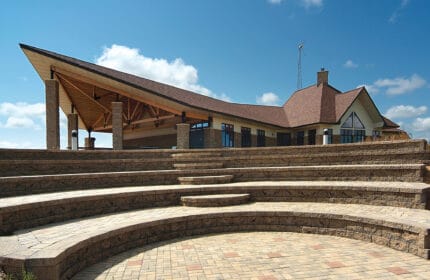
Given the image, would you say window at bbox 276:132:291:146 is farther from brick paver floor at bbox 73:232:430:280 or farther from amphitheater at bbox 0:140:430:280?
brick paver floor at bbox 73:232:430:280

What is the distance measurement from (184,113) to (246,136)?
6432mm

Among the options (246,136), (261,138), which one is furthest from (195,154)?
(261,138)

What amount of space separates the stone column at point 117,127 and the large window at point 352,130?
18529 mm

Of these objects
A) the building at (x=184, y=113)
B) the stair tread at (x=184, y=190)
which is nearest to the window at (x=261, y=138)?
the building at (x=184, y=113)

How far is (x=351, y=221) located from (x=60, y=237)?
639 cm

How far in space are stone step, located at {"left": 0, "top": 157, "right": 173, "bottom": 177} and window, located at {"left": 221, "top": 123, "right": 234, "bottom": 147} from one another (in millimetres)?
7882

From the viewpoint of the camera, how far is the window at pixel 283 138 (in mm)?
23469

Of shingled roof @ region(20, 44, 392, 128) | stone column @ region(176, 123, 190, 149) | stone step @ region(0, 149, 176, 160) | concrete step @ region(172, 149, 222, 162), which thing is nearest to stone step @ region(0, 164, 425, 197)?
concrete step @ region(172, 149, 222, 162)

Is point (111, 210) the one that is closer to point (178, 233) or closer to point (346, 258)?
point (178, 233)

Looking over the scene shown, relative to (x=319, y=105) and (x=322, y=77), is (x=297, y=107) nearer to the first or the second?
(x=319, y=105)

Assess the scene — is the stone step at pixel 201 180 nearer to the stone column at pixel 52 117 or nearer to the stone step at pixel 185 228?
the stone step at pixel 185 228

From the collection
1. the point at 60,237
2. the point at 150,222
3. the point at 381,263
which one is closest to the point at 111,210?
the point at 150,222

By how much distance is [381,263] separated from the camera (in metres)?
4.61

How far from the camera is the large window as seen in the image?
22406 mm
